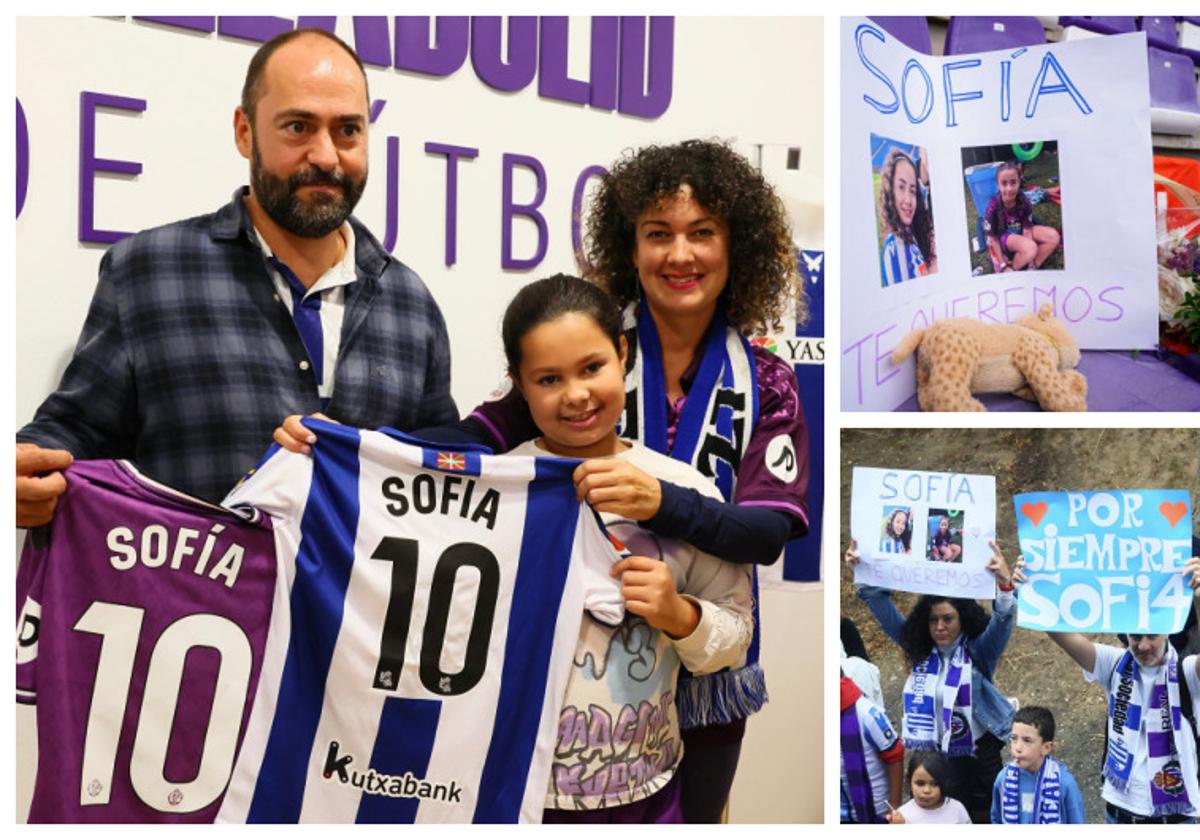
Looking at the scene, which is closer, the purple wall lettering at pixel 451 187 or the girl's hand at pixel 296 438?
the girl's hand at pixel 296 438

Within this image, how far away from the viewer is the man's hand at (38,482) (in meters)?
1.49

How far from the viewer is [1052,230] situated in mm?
2002

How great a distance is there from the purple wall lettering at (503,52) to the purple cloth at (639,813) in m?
1.23

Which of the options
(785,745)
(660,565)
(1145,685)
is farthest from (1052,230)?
(785,745)

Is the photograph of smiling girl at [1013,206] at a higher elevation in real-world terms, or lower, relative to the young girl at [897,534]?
higher

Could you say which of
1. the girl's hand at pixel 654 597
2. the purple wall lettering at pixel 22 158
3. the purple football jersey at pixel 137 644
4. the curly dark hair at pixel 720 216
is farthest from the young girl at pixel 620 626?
the purple wall lettering at pixel 22 158

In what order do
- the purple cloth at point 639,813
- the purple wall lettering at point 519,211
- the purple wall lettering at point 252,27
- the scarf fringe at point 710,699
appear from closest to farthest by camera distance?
1. the purple cloth at point 639,813
2. the scarf fringe at point 710,699
3. the purple wall lettering at point 252,27
4. the purple wall lettering at point 519,211

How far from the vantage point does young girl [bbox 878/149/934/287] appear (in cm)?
193

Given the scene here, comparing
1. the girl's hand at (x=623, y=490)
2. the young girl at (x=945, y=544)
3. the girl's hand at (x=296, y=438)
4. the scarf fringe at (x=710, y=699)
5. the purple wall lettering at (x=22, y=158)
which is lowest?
the scarf fringe at (x=710, y=699)

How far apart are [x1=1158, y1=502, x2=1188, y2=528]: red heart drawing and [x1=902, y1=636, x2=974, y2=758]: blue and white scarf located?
421 mm

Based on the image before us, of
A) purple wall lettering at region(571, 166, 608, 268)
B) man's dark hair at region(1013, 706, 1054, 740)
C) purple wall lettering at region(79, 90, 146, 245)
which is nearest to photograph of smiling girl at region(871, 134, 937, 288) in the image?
purple wall lettering at region(571, 166, 608, 268)

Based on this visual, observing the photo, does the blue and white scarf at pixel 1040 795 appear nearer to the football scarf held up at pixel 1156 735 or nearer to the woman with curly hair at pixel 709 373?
the football scarf held up at pixel 1156 735

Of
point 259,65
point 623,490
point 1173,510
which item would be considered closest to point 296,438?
point 623,490

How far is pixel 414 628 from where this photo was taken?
5.19 ft
